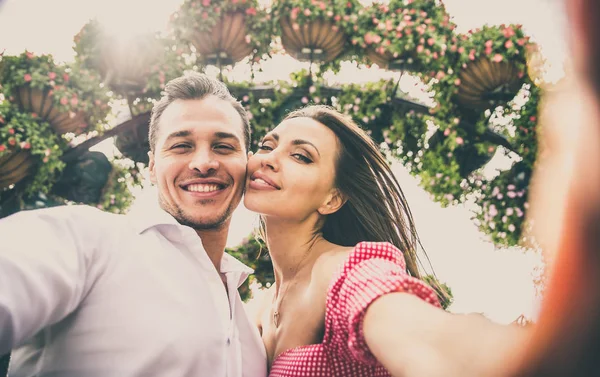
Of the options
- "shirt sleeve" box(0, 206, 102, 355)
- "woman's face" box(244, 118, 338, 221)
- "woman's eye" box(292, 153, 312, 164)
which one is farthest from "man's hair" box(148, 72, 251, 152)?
"shirt sleeve" box(0, 206, 102, 355)

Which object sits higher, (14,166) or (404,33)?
(404,33)

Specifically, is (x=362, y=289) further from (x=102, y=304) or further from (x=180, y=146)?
(x=180, y=146)

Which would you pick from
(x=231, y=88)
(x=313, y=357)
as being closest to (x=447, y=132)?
(x=231, y=88)

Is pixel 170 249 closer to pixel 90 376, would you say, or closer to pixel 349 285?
pixel 90 376

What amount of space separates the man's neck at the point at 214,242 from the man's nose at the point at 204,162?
15.0 inches

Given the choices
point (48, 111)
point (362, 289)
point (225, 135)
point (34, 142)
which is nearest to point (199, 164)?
point (225, 135)

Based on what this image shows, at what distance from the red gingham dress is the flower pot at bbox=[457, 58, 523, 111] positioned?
4.42 meters

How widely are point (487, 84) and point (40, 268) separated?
210 inches

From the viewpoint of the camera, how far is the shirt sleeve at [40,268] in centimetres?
121

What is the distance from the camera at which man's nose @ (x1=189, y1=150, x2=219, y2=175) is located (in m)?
2.48

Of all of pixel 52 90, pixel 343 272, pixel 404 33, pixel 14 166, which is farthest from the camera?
pixel 404 33

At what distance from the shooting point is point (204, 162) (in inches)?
98.3

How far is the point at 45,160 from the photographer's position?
498cm

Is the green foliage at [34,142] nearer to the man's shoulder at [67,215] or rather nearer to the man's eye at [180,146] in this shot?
the man's eye at [180,146]
